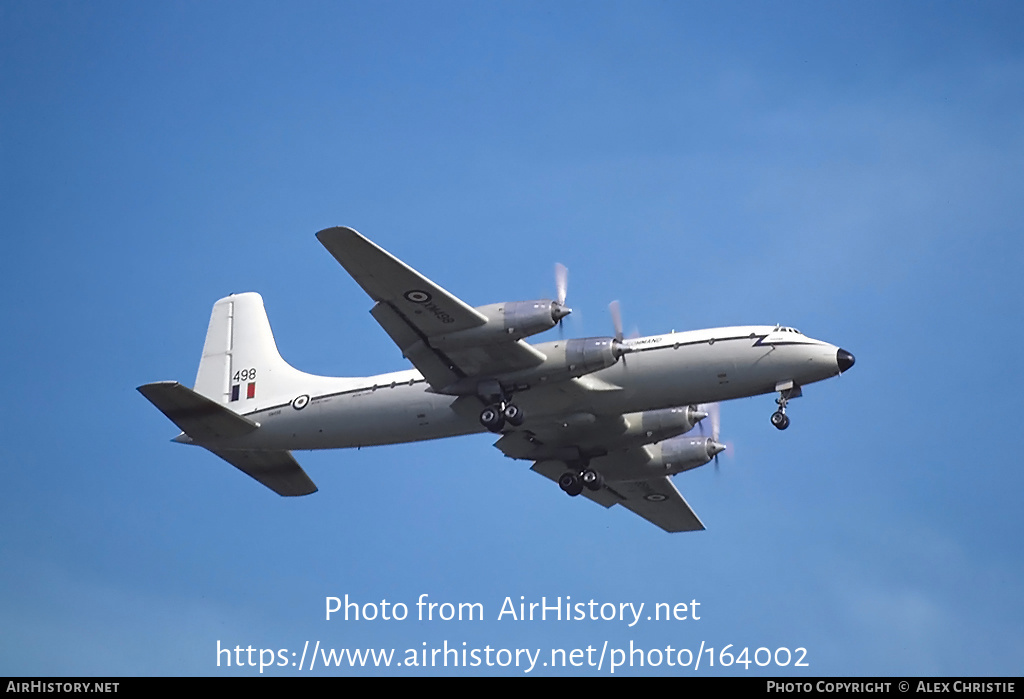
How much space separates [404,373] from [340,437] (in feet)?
8.80

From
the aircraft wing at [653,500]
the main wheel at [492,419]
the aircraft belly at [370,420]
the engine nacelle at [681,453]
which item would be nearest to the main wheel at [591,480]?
the aircraft wing at [653,500]

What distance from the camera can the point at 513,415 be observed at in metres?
32.3

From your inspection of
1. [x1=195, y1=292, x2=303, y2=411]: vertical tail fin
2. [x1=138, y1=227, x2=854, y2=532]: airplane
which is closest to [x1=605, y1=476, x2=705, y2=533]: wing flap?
[x1=138, y1=227, x2=854, y2=532]: airplane

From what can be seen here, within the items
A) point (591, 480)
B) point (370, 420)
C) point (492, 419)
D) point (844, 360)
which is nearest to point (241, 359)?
point (370, 420)

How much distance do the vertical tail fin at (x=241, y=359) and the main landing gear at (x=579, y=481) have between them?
8949 mm

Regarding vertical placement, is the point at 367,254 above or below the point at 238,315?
below

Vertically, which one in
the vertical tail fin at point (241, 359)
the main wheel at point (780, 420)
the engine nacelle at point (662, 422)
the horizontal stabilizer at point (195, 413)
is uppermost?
the vertical tail fin at point (241, 359)

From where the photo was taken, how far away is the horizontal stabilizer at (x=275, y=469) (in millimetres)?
36441

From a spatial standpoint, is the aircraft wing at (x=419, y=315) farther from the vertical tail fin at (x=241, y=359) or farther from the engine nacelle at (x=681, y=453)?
the engine nacelle at (x=681, y=453)

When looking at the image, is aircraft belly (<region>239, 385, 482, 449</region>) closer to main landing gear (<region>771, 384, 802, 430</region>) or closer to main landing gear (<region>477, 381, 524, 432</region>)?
main landing gear (<region>477, 381, 524, 432</region>)

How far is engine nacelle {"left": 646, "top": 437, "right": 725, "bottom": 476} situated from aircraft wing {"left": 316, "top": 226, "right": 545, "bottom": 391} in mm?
8096
